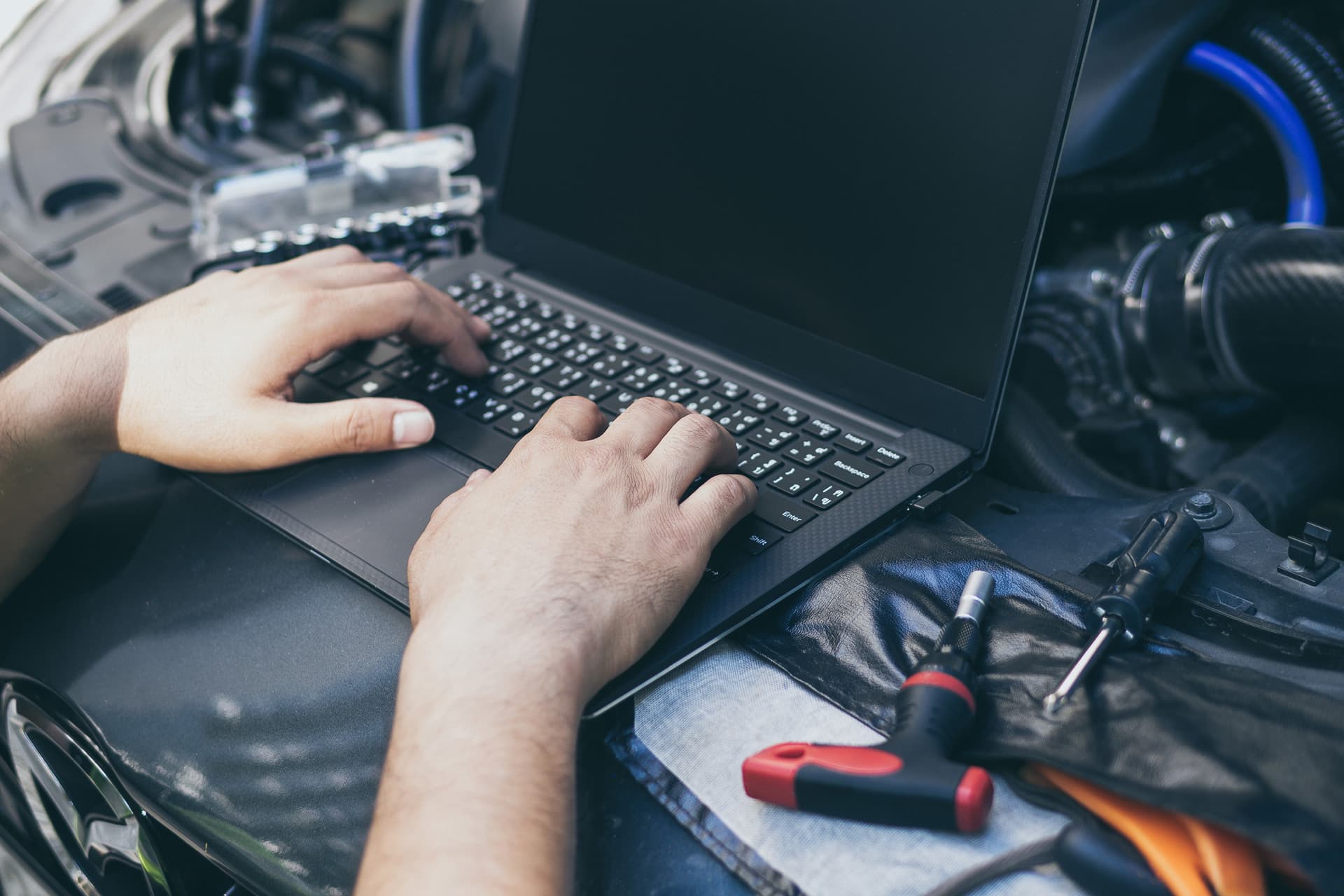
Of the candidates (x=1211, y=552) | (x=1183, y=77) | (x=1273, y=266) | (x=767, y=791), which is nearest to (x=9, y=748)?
(x=767, y=791)

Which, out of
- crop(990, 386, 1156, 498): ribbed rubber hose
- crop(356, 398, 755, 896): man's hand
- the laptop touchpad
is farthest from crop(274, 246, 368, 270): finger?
crop(990, 386, 1156, 498): ribbed rubber hose

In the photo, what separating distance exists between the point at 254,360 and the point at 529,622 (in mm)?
370

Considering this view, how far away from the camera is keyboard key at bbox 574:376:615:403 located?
79 cm

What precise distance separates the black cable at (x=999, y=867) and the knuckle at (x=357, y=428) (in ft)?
1.58

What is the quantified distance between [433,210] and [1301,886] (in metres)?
0.99

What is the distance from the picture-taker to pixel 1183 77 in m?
0.94

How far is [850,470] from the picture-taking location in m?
0.69

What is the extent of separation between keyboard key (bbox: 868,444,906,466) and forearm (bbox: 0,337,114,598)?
581 mm

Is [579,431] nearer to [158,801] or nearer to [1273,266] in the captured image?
[158,801]

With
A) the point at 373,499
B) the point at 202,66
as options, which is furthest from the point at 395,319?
the point at 202,66

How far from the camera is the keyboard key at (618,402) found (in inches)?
30.5

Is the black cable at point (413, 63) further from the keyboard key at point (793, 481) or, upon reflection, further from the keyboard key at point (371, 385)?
the keyboard key at point (793, 481)

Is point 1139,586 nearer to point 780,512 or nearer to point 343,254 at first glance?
point 780,512

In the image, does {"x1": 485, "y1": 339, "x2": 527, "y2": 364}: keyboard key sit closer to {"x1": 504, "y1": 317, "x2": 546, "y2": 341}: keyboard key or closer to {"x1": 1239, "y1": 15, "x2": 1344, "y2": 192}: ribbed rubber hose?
{"x1": 504, "y1": 317, "x2": 546, "y2": 341}: keyboard key
